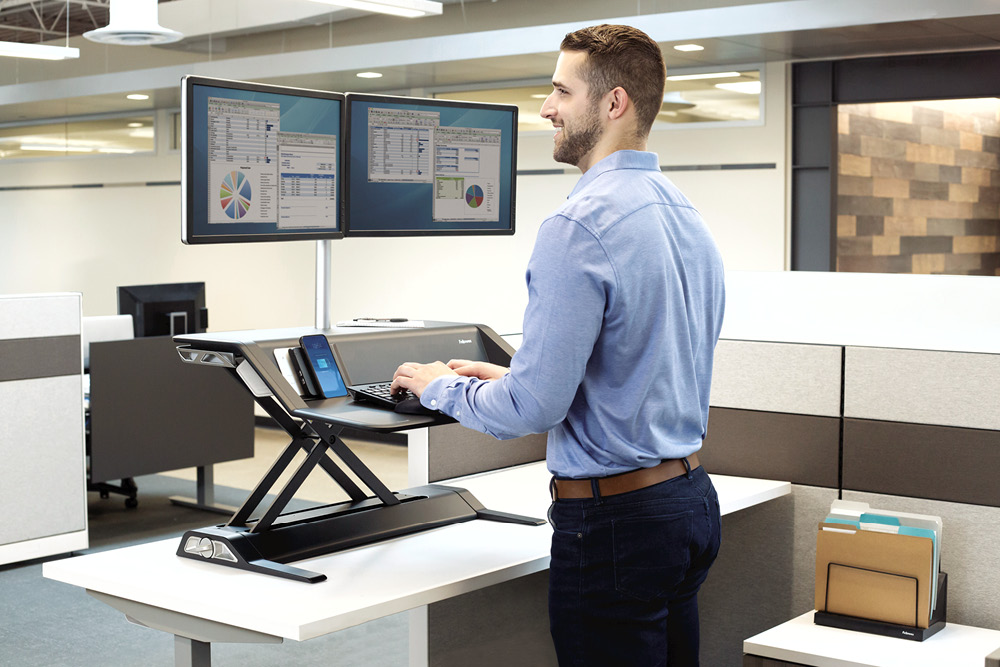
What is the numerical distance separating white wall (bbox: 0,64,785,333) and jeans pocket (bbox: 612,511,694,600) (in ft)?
16.0

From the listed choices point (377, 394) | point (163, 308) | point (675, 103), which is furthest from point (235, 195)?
point (675, 103)

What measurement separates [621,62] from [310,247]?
268 inches

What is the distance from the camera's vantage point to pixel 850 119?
246 inches

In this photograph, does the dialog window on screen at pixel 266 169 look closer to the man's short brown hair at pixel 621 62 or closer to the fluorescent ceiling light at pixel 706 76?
the man's short brown hair at pixel 621 62

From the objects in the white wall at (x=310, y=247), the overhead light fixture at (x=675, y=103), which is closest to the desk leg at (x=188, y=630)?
the white wall at (x=310, y=247)

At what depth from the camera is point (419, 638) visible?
8.30 feet

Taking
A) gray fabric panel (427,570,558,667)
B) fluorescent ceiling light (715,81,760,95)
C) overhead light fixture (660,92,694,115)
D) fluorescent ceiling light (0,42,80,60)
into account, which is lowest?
gray fabric panel (427,570,558,667)

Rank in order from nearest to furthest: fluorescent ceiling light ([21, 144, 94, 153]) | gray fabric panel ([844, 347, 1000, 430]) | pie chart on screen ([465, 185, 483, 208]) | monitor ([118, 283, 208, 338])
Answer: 1. pie chart on screen ([465, 185, 483, 208])
2. gray fabric panel ([844, 347, 1000, 430])
3. monitor ([118, 283, 208, 338])
4. fluorescent ceiling light ([21, 144, 94, 153])

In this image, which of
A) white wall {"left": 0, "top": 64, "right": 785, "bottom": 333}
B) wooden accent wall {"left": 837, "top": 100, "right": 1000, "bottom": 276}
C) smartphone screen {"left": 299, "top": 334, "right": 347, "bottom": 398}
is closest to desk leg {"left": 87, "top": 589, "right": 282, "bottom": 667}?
smartphone screen {"left": 299, "top": 334, "right": 347, "bottom": 398}

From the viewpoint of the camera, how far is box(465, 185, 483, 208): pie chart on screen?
2287mm

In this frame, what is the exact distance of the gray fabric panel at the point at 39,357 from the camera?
437 centimetres

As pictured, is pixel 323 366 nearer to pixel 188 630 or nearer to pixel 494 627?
pixel 188 630

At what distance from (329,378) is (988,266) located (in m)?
5.42

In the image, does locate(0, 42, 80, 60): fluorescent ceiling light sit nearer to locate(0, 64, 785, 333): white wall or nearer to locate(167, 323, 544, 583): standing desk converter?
locate(0, 64, 785, 333): white wall
